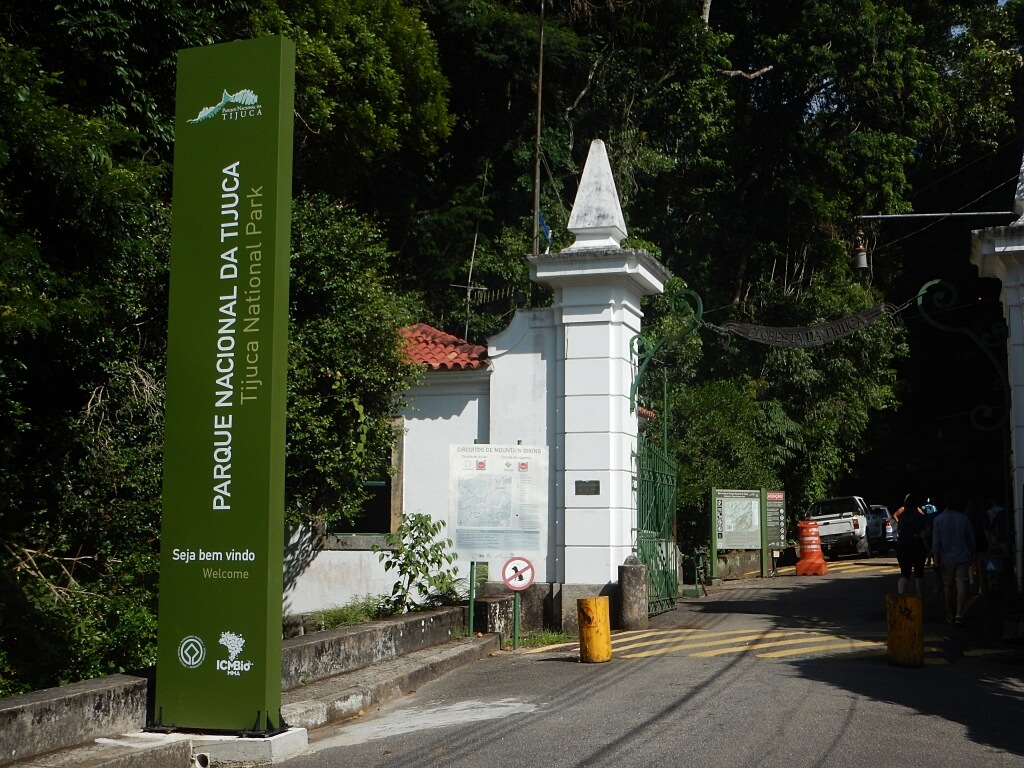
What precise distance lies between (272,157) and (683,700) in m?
5.50

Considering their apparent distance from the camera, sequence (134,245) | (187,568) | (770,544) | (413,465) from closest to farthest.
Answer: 1. (187,568)
2. (134,245)
3. (413,465)
4. (770,544)

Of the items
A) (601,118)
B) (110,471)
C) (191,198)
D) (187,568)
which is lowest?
(187,568)

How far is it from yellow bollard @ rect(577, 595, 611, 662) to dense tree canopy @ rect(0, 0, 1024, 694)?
4323mm

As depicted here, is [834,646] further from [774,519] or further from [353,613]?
[774,519]

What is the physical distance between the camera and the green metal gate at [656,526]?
49.2 ft

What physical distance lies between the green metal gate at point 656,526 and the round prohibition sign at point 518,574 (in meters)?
2.13

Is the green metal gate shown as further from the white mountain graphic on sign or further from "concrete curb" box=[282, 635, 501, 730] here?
the white mountain graphic on sign

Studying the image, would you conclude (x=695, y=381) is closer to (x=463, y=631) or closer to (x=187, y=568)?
(x=463, y=631)

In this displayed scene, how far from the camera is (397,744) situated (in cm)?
838

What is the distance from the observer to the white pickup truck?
101ft

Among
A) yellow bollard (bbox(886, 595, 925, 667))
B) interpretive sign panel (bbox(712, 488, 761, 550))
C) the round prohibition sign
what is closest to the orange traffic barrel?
interpretive sign panel (bbox(712, 488, 761, 550))

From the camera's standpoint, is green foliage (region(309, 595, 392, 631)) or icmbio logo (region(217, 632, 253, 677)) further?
green foliage (region(309, 595, 392, 631))

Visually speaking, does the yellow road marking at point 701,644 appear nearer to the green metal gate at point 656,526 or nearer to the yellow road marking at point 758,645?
the yellow road marking at point 758,645

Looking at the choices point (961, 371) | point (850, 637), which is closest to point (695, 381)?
point (961, 371)
